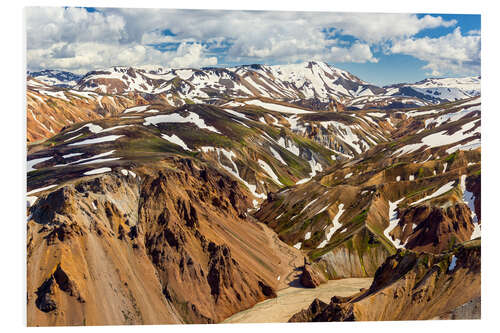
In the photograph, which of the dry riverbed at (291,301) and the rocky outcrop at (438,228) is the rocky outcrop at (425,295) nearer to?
the dry riverbed at (291,301)

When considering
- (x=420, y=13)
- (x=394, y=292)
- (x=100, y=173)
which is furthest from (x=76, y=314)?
(x=420, y=13)

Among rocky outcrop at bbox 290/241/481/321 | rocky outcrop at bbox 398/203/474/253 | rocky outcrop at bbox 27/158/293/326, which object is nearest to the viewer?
rocky outcrop at bbox 290/241/481/321

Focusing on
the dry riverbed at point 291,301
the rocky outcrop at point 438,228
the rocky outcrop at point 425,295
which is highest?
the rocky outcrop at point 438,228

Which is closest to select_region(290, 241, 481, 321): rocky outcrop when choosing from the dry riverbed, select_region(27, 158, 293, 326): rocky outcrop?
the dry riverbed

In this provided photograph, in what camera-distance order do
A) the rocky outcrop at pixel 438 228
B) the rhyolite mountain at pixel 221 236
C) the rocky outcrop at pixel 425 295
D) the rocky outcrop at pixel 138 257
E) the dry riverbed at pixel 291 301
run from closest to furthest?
the rocky outcrop at pixel 425 295 → the rhyolite mountain at pixel 221 236 → the rocky outcrop at pixel 138 257 → the dry riverbed at pixel 291 301 → the rocky outcrop at pixel 438 228

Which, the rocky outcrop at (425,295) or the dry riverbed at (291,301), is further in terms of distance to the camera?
the dry riverbed at (291,301)

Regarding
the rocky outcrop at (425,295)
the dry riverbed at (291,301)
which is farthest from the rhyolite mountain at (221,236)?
the dry riverbed at (291,301)

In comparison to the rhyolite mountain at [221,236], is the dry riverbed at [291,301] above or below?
below

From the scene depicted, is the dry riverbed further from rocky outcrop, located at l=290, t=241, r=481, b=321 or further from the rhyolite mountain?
rocky outcrop, located at l=290, t=241, r=481, b=321
